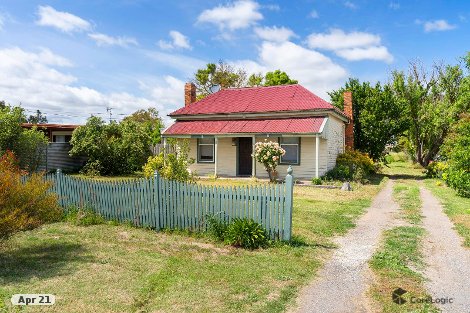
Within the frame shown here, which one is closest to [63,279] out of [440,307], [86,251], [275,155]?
[86,251]

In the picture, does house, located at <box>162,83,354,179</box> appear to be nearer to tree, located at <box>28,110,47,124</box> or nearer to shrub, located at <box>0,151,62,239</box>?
shrub, located at <box>0,151,62,239</box>

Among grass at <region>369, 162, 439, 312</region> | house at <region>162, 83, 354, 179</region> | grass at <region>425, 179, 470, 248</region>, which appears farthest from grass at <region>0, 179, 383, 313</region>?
house at <region>162, 83, 354, 179</region>

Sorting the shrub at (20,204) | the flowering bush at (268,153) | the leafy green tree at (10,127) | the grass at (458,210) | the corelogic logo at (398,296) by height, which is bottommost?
the corelogic logo at (398,296)

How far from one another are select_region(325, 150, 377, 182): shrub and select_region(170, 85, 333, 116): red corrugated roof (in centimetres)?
376

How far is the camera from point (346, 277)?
19.9ft

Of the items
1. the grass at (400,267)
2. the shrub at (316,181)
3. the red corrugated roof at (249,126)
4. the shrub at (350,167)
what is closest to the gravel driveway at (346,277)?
the grass at (400,267)

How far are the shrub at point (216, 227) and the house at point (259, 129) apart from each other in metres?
12.7

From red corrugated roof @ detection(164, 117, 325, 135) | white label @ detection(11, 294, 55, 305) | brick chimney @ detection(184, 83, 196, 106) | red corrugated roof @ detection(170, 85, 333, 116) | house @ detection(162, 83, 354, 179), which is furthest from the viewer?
brick chimney @ detection(184, 83, 196, 106)

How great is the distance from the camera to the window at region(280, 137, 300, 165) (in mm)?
21734

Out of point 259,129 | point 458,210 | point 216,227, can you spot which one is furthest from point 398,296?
point 259,129

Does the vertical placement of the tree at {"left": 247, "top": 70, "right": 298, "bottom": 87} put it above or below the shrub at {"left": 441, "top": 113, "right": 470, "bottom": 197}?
above

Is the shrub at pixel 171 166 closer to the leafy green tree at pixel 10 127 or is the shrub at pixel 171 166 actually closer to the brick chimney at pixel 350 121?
the leafy green tree at pixel 10 127

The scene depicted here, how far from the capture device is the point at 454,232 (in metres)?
9.32

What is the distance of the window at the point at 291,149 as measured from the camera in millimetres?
21734
